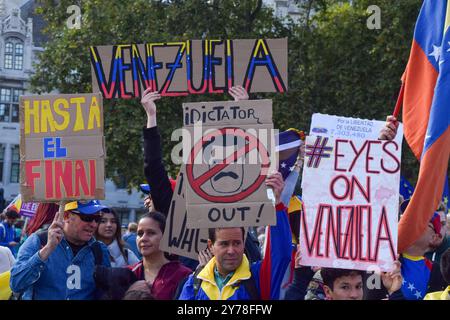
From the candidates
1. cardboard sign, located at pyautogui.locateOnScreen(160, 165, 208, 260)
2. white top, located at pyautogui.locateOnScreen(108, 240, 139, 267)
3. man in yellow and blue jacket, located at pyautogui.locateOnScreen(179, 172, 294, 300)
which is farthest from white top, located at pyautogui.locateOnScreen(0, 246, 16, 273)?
man in yellow and blue jacket, located at pyautogui.locateOnScreen(179, 172, 294, 300)

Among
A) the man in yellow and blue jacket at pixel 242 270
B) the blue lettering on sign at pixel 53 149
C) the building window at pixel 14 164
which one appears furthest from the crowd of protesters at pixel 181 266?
the building window at pixel 14 164

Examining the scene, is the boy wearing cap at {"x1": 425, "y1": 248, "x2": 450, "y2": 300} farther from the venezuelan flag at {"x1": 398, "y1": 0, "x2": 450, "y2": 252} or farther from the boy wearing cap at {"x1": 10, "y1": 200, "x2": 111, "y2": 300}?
the boy wearing cap at {"x1": 10, "y1": 200, "x2": 111, "y2": 300}

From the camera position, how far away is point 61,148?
22.7 feet

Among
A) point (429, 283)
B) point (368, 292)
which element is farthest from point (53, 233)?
point (429, 283)

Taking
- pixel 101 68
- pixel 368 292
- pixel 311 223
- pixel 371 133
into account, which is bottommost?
pixel 368 292

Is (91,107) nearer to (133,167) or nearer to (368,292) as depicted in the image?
(368,292)

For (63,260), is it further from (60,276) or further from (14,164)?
(14,164)

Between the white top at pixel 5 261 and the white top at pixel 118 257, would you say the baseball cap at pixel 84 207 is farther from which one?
the white top at pixel 118 257

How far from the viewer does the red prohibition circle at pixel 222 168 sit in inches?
250

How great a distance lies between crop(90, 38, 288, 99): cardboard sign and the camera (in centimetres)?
762

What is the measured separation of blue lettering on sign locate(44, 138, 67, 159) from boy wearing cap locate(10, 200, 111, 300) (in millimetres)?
338

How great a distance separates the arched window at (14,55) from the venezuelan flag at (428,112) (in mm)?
47307
